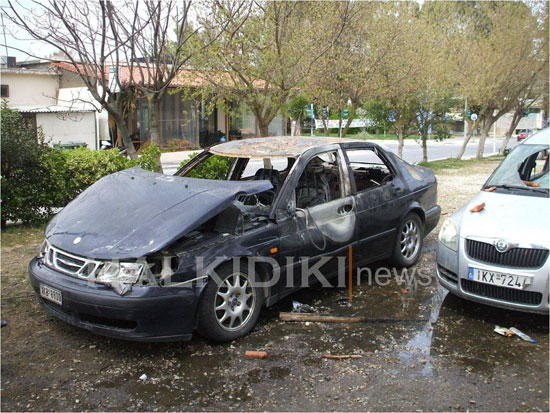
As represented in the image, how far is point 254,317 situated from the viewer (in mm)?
4484

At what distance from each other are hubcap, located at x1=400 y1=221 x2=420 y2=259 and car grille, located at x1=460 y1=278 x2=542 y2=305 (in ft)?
4.91

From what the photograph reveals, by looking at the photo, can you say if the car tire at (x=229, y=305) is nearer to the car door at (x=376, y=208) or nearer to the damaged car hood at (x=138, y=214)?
the damaged car hood at (x=138, y=214)

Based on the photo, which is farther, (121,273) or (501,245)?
(501,245)

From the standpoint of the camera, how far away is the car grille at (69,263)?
401cm

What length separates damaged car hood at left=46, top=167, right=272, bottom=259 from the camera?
402 cm

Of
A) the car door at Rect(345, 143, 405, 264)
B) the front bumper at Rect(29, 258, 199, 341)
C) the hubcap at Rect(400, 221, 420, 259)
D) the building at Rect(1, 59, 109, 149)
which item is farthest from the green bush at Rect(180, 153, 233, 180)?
the building at Rect(1, 59, 109, 149)

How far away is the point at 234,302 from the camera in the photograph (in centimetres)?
434

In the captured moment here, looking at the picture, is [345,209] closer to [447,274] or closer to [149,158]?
[447,274]

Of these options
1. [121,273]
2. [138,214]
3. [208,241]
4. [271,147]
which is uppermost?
[271,147]

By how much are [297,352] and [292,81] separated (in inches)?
276

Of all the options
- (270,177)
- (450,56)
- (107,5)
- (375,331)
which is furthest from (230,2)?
(450,56)

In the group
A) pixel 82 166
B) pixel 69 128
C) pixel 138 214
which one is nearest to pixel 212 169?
pixel 82 166

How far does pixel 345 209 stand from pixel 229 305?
1.76 m

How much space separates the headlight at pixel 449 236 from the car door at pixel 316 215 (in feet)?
2.90
